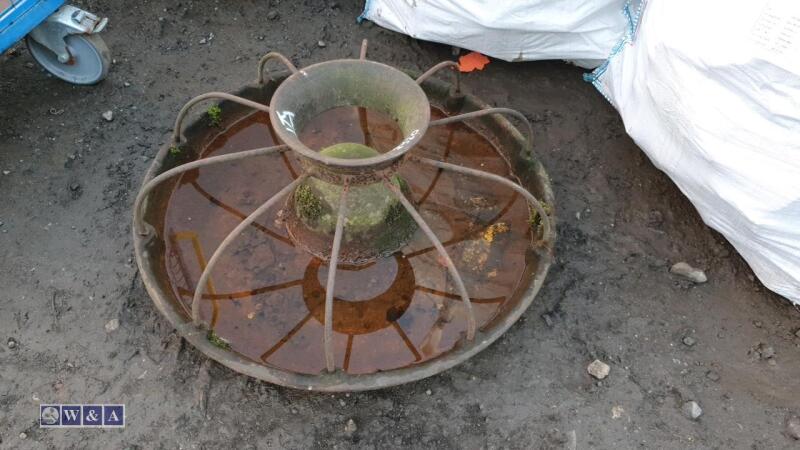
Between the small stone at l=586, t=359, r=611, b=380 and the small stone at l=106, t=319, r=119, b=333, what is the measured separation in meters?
2.26

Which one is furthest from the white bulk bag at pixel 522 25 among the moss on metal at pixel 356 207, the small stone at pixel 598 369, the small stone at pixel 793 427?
the small stone at pixel 793 427

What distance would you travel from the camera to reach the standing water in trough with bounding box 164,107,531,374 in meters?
2.63

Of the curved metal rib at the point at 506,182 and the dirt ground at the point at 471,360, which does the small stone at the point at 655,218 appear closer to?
the dirt ground at the point at 471,360

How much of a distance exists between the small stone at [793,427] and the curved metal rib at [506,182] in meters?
1.35

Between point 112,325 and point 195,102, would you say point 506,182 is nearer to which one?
point 195,102

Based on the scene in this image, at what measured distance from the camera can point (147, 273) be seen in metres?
2.54

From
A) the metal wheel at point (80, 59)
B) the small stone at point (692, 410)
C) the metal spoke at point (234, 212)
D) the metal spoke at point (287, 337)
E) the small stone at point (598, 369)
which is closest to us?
the metal spoke at point (287, 337)

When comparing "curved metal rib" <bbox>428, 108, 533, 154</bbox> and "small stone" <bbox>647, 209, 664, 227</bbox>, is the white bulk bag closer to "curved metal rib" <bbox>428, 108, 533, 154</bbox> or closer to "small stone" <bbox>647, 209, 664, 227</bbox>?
"curved metal rib" <bbox>428, 108, 533, 154</bbox>

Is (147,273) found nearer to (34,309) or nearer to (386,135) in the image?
(34,309)

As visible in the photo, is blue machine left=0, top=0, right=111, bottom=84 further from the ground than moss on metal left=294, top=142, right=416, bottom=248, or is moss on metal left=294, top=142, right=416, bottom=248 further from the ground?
blue machine left=0, top=0, right=111, bottom=84

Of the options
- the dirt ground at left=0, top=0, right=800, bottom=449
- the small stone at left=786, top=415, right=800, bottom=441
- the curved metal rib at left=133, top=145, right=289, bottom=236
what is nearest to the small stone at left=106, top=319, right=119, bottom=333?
the dirt ground at left=0, top=0, right=800, bottom=449

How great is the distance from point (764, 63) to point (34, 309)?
3420 millimetres

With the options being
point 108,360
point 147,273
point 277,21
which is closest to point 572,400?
point 147,273

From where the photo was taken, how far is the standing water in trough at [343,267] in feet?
8.64
